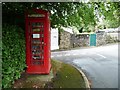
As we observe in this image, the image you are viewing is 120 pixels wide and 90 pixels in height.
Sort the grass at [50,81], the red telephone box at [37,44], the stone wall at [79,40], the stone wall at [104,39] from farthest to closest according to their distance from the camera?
1. the stone wall at [104,39]
2. the stone wall at [79,40]
3. the red telephone box at [37,44]
4. the grass at [50,81]

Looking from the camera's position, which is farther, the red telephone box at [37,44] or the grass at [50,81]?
the red telephone box at [37,44]

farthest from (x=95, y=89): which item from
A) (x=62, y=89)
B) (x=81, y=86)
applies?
(x=62, y=89)

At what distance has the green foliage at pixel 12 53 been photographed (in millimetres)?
7578

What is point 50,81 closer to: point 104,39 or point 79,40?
point 79,40

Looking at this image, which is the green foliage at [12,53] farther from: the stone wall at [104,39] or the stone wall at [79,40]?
the stone wall at [104,39]

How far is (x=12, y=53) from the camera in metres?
8.34

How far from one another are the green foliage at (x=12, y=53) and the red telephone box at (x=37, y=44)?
393mm

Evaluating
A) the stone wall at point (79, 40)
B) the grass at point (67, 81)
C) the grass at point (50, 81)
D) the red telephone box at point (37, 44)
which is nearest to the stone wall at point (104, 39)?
the stone wall at point (79, 40)

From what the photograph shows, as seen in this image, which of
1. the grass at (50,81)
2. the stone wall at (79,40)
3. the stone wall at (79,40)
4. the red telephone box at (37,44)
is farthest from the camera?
the stone wall at (79,40)

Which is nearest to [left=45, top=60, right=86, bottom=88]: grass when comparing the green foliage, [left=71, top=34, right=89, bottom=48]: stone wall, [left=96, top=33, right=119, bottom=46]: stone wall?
the green foliage

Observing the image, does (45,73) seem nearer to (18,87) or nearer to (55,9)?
(18,87)

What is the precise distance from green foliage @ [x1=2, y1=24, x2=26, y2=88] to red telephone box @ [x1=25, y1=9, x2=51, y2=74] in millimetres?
393

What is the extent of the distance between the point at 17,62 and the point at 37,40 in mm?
1538

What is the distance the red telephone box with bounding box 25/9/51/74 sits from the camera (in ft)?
32.5
